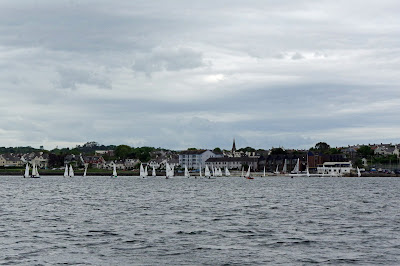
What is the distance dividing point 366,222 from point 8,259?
27.7m

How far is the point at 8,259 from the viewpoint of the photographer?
29000mm

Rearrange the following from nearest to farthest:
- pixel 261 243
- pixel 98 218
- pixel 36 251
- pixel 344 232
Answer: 1. pixel 36 251
2. pixel 261 243
3. pixel 344 232
4. pixel 98 218

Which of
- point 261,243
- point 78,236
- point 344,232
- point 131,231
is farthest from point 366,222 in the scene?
point 78,236

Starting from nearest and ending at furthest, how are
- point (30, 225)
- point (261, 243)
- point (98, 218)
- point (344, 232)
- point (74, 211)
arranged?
point (261, 243) < point (344, 232) < point (30, 225) < point (98, 218) < point (74, 211)

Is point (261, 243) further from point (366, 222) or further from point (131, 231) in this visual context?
point (366, 222)

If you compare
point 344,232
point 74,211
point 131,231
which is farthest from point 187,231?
point 74,211

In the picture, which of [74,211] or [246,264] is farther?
[74,211]

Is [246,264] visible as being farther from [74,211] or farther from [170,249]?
[74,211]

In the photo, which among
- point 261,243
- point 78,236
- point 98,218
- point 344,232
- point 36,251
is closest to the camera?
point 36,251

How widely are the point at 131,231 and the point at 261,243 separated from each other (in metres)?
9.54

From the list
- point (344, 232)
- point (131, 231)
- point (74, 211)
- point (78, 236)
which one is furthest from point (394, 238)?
point (74, 211)

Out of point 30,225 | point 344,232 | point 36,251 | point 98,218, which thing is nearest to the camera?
point 36,251

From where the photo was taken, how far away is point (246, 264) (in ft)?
93.2

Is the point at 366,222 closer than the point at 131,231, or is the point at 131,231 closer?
the point at 131,231
